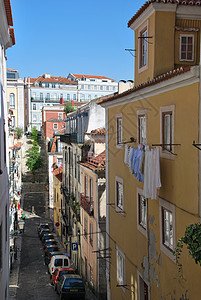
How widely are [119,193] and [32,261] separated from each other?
17.6 m

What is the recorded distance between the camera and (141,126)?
12641 mm

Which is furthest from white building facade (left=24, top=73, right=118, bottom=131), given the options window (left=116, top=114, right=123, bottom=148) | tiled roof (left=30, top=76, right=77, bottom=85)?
window (left=116, top=114, right=123, bottom=148)

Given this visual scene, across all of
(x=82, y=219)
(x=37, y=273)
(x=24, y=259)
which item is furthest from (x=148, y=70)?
(x=24, y=259)

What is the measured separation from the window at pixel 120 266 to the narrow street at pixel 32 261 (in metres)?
6.27

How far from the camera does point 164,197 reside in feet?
34.1

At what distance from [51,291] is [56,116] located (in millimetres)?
54541

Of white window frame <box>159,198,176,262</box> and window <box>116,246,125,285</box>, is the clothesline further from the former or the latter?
window <box>116,246,125,285</box>

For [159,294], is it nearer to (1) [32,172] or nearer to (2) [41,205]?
(2) [41,205]

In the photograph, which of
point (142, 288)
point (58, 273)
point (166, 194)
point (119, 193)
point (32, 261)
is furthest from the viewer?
point (32, 261)

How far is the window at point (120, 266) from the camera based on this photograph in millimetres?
14748

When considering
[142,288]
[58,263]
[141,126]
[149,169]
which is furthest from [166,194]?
[58,263]

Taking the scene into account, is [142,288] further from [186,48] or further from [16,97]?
[16,97]

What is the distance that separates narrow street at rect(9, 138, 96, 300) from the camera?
22.6 m

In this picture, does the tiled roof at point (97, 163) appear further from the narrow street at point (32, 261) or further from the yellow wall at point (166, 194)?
the narrow street at point (32, 261)
